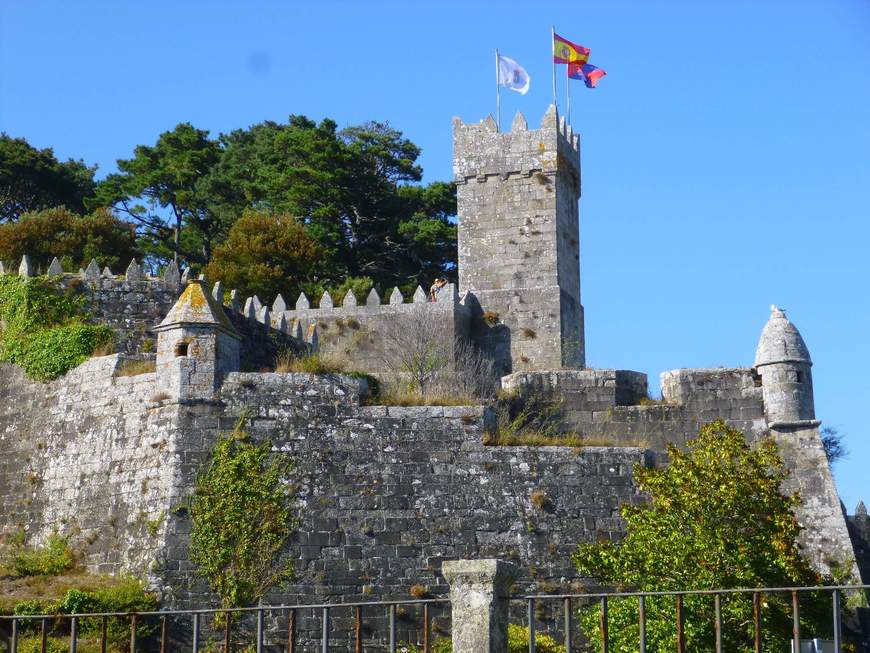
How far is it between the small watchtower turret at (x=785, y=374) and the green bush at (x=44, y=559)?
11597mm

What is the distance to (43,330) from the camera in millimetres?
27750

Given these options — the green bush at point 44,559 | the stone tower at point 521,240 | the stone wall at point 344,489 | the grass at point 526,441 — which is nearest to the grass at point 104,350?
the stone wall at point 344,489

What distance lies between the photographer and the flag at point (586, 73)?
40844 mm

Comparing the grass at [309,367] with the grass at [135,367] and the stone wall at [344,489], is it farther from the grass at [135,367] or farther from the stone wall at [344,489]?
the grass at [135,367]

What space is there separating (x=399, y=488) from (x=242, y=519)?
8.04ft

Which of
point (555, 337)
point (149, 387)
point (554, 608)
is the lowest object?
point (554, 608)

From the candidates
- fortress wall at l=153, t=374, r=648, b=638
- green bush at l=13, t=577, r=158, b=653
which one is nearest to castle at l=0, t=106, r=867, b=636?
fortress wall at l=153, t=374, r=648, b=638

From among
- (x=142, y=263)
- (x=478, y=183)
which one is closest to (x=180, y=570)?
(x=478, y=183)

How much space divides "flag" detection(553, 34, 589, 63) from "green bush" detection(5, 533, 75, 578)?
21006 millimetres

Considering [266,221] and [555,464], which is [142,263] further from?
[555,464]

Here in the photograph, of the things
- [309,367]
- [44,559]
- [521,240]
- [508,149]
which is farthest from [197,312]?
[508,149]

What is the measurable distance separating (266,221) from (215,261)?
1950mm

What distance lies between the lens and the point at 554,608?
23703 mm

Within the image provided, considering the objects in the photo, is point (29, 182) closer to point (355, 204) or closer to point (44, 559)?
point (355, 204)
